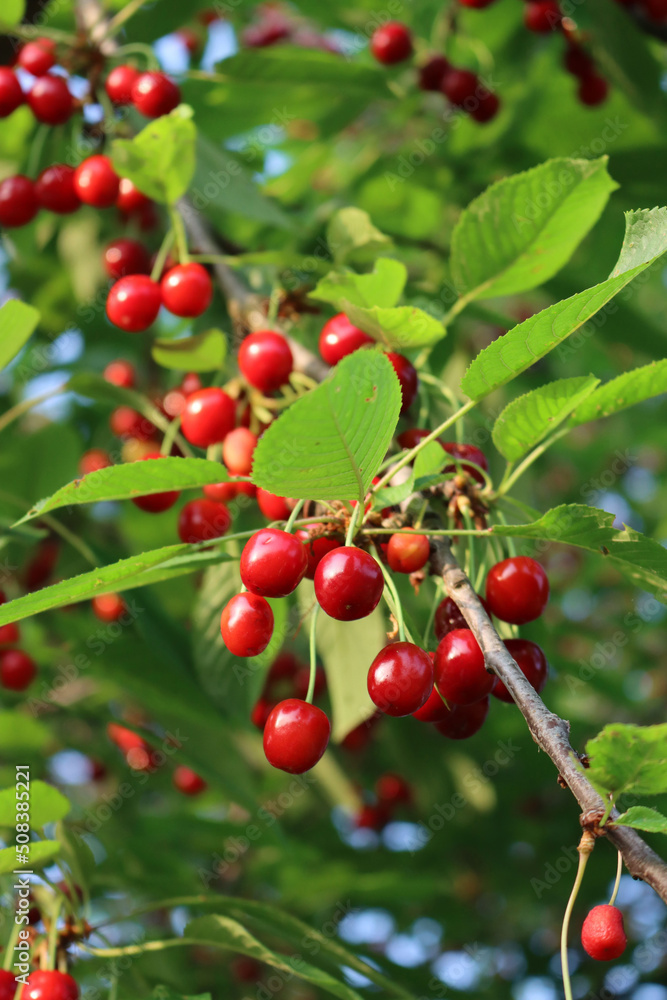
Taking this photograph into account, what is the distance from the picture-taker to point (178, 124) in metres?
1.44

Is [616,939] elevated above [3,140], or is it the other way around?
[3,140]

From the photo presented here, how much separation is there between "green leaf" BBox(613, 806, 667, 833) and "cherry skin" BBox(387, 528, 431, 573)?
1.37 ft

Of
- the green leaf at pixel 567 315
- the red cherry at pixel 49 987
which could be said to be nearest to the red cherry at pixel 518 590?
the green leaf at pixel 567 315

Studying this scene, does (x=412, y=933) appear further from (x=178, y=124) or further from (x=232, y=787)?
(x=178, y=124)

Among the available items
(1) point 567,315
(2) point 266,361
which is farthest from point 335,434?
(2) point 266,361

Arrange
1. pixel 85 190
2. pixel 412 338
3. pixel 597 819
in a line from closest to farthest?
pixel 597 819
pixel 412 338
pixel 85 190

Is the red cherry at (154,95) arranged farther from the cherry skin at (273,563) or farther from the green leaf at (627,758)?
the green leaf at (627,758)

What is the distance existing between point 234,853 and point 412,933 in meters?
0.84

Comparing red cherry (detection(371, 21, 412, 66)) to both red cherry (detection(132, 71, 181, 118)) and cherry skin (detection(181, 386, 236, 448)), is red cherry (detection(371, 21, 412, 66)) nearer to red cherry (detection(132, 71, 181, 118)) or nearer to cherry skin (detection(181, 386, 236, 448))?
red cherry (detection(132, 71, 181, 118))

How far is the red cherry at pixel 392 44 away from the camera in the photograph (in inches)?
94.1

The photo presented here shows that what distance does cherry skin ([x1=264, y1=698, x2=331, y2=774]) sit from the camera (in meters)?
0.99

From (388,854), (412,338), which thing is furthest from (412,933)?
(412,338)

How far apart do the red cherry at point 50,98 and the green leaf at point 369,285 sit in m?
0.99

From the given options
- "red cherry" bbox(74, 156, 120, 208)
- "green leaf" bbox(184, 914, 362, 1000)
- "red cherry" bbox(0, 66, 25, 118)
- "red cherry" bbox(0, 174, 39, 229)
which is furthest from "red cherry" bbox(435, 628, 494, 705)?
"red cherry" bbox(0, 66, 25, 118)
